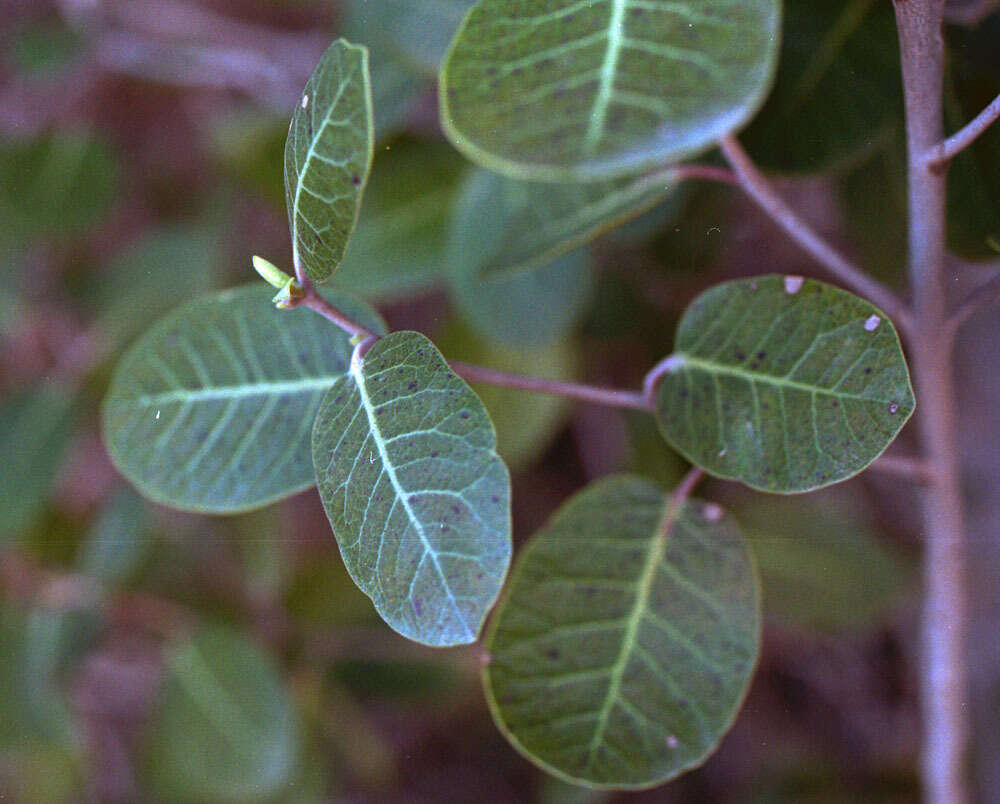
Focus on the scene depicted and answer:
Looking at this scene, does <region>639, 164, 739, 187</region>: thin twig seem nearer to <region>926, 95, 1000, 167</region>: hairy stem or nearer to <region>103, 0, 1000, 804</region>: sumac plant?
<region>103, 0, 1000, 804</region>: sumac plant

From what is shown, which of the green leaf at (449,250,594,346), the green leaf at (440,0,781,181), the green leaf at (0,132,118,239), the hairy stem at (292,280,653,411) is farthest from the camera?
the green leaf at (0,132,118,239)

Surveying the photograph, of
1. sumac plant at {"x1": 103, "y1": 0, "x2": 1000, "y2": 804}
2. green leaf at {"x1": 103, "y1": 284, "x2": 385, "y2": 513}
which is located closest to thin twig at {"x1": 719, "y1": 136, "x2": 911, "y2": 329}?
sumac plant at {"x1": 103, "y1": 0, "x2": 1000, "y2": 804}

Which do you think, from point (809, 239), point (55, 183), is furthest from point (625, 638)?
point (55, 183)

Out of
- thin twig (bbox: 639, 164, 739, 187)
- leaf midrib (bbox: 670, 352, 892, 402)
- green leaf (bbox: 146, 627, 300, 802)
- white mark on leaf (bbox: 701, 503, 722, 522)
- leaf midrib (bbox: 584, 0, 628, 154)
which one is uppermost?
leaf midrib (bbox: 584, 0, 628, 154)

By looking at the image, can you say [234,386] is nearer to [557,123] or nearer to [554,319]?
[557,123]

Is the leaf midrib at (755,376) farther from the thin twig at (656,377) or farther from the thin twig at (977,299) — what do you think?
the thin twig at (977,299)

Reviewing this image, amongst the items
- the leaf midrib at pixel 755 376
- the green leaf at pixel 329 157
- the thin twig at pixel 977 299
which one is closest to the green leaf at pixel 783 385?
the leaf midrib at pixel 755 376

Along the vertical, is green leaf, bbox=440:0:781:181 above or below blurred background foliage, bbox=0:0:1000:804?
above

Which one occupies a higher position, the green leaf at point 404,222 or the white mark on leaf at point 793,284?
the white mark on leaf at point 793,284
